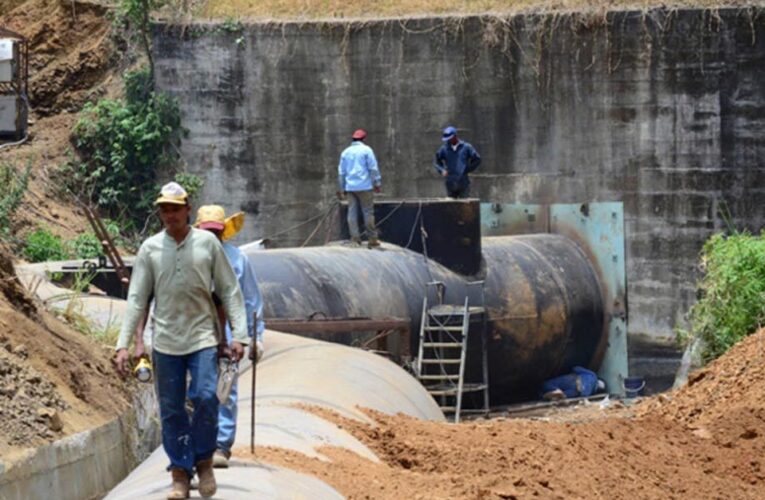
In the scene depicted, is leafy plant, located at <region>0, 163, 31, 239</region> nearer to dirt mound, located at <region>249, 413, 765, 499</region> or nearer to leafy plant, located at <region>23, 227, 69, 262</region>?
leafy plant, located at <region>23, 227, 69, 262</region>

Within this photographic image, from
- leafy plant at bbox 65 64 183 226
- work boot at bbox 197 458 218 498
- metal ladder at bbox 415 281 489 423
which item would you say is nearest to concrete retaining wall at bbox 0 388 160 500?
work boot at bbox 197 458 218 498

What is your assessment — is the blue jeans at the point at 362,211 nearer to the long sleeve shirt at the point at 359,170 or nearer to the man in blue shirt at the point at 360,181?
the man in blue shirt at the point at 360,181

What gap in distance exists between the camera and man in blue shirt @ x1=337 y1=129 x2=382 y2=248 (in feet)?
65.5

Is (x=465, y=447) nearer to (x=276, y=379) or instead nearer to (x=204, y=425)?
(x=276, y=379)

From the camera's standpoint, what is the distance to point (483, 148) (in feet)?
Answer: 78.1

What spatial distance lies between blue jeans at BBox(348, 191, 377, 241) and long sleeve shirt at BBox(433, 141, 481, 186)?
5.35ft

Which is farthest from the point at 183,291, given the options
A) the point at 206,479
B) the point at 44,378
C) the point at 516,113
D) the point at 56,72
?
the point at 56,72

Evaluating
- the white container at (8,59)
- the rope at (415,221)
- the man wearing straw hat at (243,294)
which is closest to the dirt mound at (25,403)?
the man wearing straw hat at (243,294)

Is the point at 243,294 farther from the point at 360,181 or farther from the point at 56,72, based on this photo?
the point at 56,72

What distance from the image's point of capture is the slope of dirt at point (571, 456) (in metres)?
10.1

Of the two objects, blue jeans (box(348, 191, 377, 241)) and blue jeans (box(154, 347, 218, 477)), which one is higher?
blue jeans (box(348, 191, 377, 241))

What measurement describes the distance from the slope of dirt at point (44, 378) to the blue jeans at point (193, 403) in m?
2.09

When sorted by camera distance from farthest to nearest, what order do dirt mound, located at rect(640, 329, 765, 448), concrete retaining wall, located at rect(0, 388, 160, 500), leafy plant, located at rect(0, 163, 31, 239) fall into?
leafy plant, located at rect(0, 163, 31, 239), dirt mound, located at rect(640, 329, 765, 448), concrete retaining wall, located at rect(0, 388, 160, 500)

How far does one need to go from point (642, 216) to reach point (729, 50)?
2.51 metres
